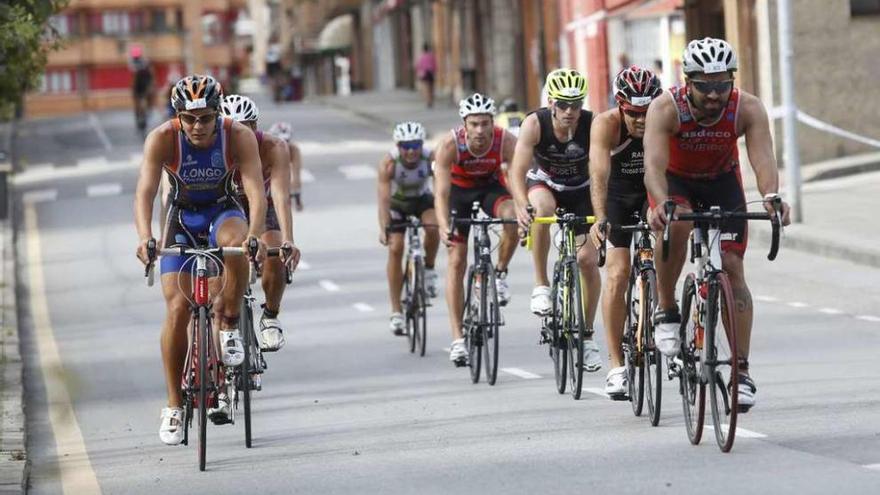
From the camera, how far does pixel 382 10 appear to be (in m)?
91.0

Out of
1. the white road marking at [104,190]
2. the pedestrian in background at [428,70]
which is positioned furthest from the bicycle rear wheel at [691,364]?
the pedestrian in background at [428,70]

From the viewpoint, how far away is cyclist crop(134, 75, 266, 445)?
11352 mm

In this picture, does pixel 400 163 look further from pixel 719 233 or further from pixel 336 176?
pixel 336 176

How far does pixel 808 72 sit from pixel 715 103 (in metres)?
21.4

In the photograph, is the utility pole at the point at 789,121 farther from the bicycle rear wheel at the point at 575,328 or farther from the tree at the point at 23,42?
the bicycle rear wheel at the point at 575,328

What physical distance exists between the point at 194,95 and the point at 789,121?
1516cm

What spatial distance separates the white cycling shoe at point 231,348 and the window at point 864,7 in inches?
849

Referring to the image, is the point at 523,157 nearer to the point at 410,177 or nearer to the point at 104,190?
the point at 410,177

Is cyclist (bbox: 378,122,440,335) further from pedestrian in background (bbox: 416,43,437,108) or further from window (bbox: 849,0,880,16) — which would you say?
pedestrian in background (bbox: 416,43,437,108)

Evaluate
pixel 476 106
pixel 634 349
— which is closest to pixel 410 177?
pixel 476 106

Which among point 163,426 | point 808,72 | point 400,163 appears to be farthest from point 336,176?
point 163,426

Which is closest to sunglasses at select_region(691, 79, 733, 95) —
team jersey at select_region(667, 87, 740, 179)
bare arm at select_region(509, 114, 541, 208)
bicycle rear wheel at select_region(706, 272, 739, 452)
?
team jersey at select_region(667, 87, 740, 179)

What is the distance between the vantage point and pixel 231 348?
11852mm

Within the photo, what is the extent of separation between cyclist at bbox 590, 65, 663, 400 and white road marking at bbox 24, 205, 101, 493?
9.83 ft
